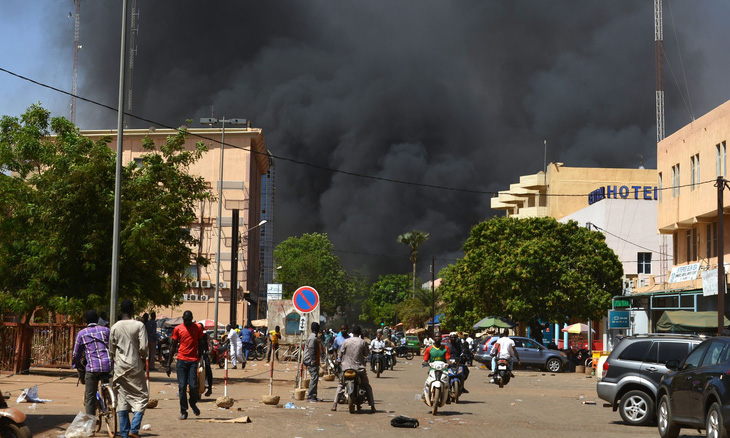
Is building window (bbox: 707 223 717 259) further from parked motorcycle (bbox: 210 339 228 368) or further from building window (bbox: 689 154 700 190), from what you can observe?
parked motorcycle (bbox: 210 339 228 368)

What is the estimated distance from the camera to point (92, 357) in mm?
13438

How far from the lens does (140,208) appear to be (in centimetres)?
2775

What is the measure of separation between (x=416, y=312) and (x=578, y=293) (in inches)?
1925

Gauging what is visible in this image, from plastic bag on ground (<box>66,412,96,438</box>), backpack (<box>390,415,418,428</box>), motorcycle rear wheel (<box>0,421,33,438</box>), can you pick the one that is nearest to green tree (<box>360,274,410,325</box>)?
backpack (<box>390,415,418,428</box>)

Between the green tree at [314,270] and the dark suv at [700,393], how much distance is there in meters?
105

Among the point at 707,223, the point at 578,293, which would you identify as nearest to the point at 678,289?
the point at 707,223

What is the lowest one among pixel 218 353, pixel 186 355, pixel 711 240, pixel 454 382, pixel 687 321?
pixel 218 353

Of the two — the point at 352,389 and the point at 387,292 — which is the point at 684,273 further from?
the point at 387,292

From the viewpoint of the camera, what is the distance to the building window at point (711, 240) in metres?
43.2

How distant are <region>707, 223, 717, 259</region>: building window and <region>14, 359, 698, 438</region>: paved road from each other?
689 inches

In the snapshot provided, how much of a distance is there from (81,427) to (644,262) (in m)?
60.5

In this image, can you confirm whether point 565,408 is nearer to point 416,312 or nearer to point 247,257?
point 247,257

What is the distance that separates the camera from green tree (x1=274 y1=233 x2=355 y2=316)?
12256 cm

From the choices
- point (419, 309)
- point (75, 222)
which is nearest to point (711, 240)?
point (75, 222)
